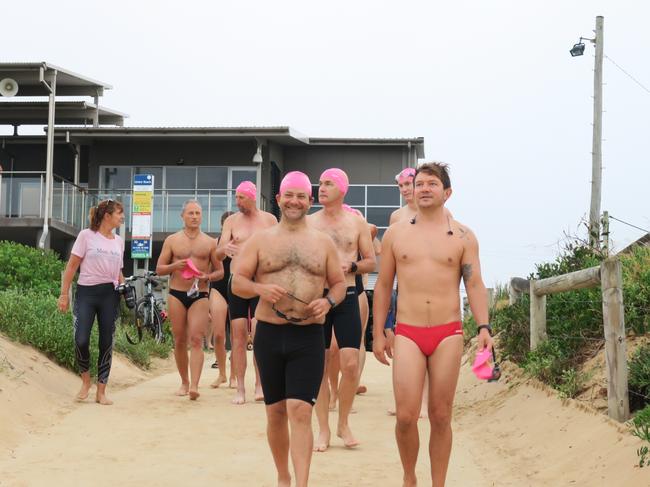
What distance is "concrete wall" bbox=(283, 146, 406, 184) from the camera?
36000 mm

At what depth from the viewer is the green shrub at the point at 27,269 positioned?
19172 mm

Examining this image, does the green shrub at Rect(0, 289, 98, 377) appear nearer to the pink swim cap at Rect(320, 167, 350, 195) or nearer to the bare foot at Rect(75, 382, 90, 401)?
the bare foot at Rect(75, 382, 90, 401)

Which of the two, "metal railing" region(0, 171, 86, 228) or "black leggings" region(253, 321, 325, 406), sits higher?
Answer: "metal railing" region(0, 171, 86, 228)

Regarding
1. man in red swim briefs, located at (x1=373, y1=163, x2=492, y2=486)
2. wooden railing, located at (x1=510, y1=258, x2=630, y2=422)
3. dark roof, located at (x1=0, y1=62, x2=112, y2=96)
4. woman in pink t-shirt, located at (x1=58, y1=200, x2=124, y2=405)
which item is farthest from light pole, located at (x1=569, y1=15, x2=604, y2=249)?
man in red swim briefs, located at (x1=373, y1=163, x2=492, y2=486)

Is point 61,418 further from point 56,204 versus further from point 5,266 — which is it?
point 56,204

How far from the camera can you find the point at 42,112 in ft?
108

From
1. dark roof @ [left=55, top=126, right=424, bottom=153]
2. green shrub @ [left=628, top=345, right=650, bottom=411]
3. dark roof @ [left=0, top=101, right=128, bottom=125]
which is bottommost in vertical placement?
green shrub @ [left=628, top=345, right=650, bottom=411]

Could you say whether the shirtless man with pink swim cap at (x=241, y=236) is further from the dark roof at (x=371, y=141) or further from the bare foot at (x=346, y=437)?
the dark roof at (x=371, y=141)

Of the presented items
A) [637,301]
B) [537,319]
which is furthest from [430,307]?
[537,319]

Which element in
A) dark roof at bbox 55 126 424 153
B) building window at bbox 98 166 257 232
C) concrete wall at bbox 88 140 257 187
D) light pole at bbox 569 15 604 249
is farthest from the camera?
concrete wall at bbox 88 140 257 187

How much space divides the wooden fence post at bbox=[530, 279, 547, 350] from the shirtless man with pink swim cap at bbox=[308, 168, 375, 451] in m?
2.64

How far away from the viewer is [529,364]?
391 inches

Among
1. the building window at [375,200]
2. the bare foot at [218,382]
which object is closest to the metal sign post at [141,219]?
the bare foot at [218,382]

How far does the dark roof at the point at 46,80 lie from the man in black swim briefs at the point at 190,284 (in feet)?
63.4
